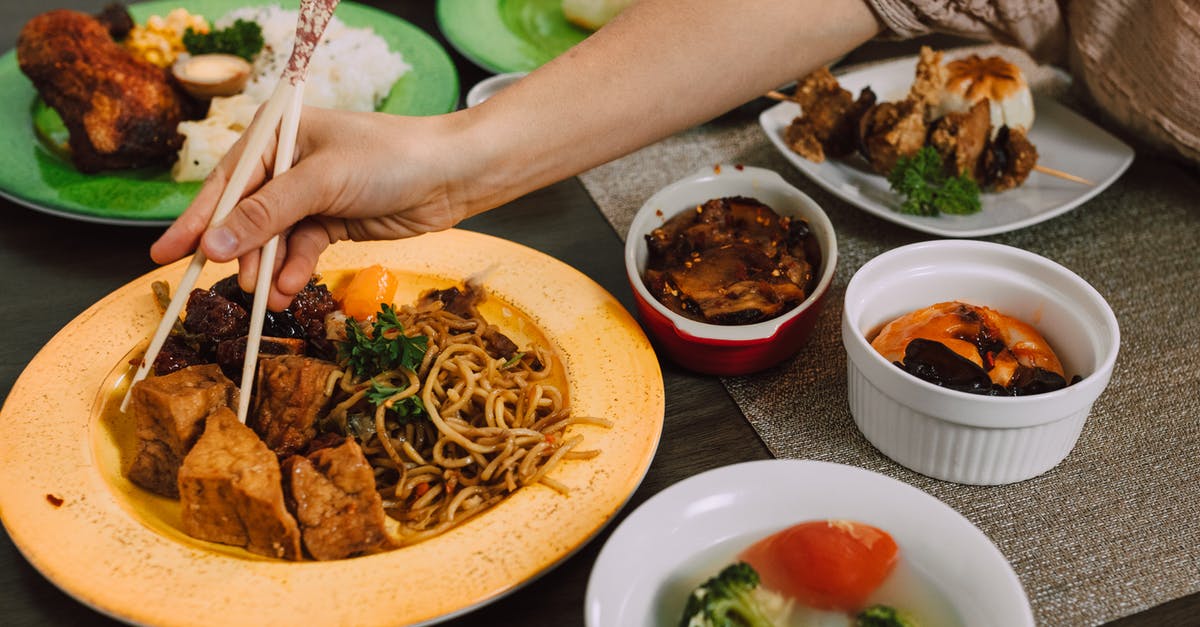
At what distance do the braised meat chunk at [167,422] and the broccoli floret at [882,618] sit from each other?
112 cm

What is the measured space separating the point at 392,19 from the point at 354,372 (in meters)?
1.61

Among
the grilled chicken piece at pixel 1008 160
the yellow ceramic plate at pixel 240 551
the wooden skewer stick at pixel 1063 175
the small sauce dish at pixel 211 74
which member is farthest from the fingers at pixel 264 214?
the wooden skewer stick at pixel 1063 175

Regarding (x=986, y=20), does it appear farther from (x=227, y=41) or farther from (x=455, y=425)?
(x=227, y=41)

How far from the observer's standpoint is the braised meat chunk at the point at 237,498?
1.51 metres

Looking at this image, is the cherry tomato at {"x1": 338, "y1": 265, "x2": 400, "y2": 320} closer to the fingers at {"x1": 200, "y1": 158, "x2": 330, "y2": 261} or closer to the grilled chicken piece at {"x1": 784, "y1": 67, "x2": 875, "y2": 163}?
the fingers at {"x1": 200, "y1": 158, "x2": 330, "y2": 261}

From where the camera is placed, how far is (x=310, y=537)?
1.54 meters

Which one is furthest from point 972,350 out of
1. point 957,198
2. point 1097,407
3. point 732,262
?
point 957,198

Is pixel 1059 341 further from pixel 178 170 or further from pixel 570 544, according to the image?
pixel 178 170

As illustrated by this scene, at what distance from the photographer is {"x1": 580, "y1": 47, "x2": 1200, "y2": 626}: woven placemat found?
1576mm

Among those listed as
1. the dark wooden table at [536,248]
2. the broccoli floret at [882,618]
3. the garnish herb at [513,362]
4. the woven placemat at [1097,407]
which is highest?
the broccoli floret at [882,618]

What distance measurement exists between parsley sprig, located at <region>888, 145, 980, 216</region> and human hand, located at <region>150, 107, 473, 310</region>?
3.51 feet

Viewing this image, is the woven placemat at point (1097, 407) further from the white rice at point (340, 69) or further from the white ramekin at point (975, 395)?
the white rice at point (340, 69)

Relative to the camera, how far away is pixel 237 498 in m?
1.51

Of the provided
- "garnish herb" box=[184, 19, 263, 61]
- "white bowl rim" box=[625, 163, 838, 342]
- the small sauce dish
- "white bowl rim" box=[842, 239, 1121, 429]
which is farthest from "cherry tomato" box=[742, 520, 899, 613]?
"garnish herb" box=[184, 19, 263, 61]
